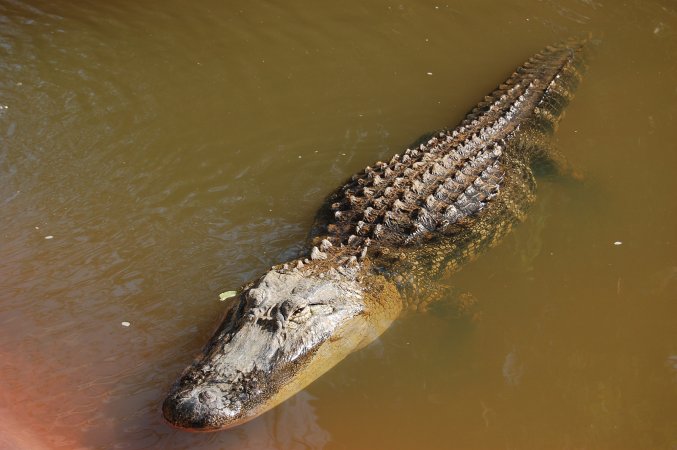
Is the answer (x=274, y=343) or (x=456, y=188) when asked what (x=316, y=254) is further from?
(x=456, y=188)

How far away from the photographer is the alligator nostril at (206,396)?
3.29 metres

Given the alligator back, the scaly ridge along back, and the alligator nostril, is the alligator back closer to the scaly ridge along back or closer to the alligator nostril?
the scaly ridge along back

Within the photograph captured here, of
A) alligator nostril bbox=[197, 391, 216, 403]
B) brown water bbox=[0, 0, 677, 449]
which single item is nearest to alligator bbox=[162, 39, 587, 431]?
alligator nostril bbox=[197, 391, 216, 403]

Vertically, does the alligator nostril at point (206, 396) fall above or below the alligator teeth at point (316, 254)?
below

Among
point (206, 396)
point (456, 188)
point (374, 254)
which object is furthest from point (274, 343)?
point (456, 188)

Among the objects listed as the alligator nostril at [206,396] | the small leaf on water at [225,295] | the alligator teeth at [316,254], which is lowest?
the small leaf on water at [225,295]

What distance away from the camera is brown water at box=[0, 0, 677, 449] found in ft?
12.2

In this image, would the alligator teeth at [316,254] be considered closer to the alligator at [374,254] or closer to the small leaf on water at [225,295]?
the alligator at [374,254]

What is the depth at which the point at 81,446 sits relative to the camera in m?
3.38

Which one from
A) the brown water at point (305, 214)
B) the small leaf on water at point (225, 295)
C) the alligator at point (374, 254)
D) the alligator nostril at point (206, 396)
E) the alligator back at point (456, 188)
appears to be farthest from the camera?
the alligator back at point (456, 188)

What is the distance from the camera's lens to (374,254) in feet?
14.7

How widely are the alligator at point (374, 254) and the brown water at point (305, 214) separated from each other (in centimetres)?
21

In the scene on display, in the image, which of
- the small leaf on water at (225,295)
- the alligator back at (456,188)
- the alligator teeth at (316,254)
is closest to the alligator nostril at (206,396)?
the small leaf on water at (225,295)

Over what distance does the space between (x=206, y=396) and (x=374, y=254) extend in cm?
172
